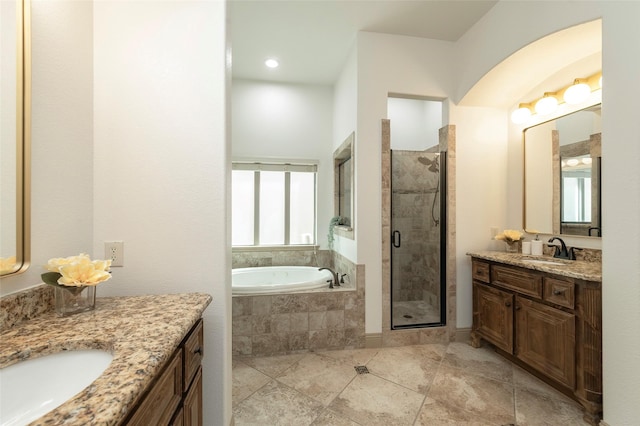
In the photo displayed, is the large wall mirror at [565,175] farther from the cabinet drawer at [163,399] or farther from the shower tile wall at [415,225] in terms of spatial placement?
the cabinet drawer at [163,399]

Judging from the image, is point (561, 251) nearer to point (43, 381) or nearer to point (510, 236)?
point (510, 236)

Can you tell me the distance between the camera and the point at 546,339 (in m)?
1.99

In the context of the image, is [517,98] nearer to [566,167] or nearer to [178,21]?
[566,167]

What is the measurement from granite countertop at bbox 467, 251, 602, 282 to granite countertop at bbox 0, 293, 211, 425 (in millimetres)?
2191

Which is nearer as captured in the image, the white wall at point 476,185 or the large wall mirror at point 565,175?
the large wall mirror at point 565,175

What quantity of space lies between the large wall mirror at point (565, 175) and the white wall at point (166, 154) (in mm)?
2725

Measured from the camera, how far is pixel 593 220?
7.11 feet

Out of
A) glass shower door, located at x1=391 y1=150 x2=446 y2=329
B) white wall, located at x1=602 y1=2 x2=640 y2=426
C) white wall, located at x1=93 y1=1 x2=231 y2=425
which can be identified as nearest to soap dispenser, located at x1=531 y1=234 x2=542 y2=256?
glass shower door, located at x1=391 y1=150 x2=446 y2=329

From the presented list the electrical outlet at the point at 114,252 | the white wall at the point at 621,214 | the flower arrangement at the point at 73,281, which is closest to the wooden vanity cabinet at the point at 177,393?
the flower arrangement at the point at 73,281

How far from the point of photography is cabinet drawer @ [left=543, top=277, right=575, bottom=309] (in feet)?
5.98

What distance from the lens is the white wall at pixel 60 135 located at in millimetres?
1039

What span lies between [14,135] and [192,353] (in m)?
0.99

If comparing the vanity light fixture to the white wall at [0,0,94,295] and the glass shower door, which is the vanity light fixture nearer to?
the glass shower door

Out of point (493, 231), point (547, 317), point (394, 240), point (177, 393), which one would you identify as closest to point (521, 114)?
point (493, 231)
